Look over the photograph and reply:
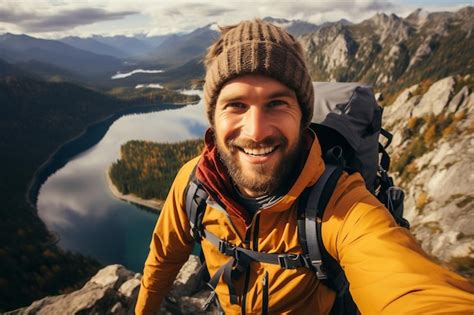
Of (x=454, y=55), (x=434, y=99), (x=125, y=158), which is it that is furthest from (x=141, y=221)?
(x=454, y=55)

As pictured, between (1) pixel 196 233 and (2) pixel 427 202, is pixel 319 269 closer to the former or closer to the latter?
(1) pixel 196 233

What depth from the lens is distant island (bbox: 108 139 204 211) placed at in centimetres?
10831

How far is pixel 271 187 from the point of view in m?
3.45

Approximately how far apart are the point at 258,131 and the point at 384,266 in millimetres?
1792

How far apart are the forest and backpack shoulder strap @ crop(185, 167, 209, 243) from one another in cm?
10289

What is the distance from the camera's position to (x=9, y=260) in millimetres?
83000

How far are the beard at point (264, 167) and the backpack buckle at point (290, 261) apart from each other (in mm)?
→ 754

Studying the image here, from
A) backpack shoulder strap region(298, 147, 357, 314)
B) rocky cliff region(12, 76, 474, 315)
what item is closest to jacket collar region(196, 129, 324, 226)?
backpack shoulder strap region(298, 147, 357, 314)

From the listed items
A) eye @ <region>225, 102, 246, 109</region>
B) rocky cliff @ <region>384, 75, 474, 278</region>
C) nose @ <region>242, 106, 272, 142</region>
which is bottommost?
rocky cliff @ <region>384, 75, 474, 278</region>

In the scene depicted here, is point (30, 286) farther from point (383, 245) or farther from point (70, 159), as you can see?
point (70, 159)

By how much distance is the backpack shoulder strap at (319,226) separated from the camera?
3203 mm

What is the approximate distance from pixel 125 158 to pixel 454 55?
207505mm

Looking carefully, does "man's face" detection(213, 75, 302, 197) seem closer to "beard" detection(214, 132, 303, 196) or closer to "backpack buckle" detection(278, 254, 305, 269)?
"beard" detection(214, 132, 303, 196)

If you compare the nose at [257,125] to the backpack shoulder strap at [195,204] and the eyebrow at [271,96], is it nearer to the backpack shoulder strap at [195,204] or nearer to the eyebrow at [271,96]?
the eyebrow at [271,96]
